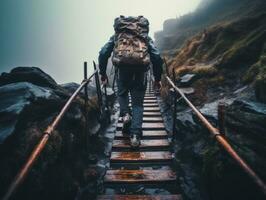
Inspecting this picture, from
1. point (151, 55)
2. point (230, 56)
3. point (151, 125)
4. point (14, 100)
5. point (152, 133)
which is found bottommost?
point (152, 133)

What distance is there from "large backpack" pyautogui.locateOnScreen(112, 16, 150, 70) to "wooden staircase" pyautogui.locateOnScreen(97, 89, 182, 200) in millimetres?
1644

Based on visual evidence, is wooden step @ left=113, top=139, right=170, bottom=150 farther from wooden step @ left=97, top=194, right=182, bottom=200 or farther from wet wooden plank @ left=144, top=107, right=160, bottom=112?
wet wooden plank @ left=144, top=107, right=160, bottom=112

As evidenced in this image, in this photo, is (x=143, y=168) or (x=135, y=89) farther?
(x=135, y=89)

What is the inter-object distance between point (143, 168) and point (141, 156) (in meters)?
0.30

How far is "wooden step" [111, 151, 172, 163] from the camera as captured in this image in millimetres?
4285

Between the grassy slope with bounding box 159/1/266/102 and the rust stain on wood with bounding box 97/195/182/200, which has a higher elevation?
the grassy slope with bounding box 159/1/266/102

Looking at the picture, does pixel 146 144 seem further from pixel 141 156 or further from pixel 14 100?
pixel 14 100

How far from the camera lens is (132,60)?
4426mm

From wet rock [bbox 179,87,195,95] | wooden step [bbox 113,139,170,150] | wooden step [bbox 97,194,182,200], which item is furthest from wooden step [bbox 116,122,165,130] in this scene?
wooden step [bbox 97,194,182,200]

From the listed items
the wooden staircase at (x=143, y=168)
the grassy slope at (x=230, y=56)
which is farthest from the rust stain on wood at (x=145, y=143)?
the grassy slope at (x=230, y=56)

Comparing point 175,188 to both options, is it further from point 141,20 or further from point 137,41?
point 141,20

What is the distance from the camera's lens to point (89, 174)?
3793 millimetres

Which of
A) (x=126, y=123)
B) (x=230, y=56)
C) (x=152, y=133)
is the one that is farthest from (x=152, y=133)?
(x=230, y=56)

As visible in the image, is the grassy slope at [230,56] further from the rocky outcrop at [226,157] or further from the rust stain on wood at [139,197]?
the rust stain on wood at [139,197]
